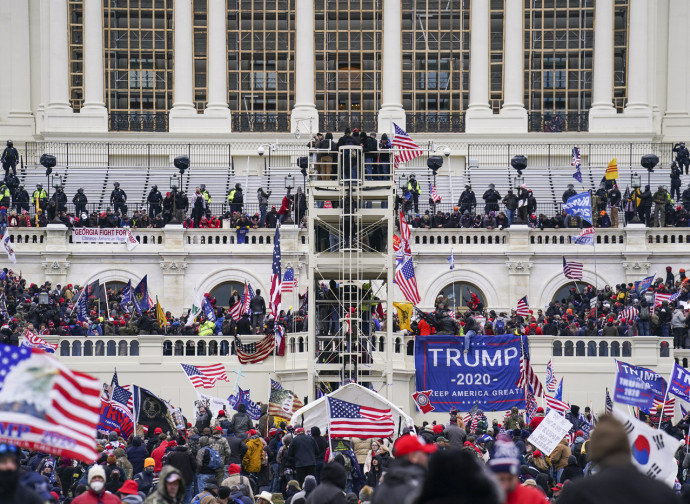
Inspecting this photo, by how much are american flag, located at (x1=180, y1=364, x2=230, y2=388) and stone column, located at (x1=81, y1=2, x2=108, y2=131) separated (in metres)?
32.7

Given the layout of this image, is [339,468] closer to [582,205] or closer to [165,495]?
[165,495]

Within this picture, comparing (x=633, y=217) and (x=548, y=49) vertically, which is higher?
(x=548, y=49)

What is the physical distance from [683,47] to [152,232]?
28763mm

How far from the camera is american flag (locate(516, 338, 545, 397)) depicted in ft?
118

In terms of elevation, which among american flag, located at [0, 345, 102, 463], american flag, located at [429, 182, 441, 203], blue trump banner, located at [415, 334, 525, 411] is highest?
american flag, located at [429, 182, 441, 203]

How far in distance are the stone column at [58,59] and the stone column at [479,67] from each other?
623 inches

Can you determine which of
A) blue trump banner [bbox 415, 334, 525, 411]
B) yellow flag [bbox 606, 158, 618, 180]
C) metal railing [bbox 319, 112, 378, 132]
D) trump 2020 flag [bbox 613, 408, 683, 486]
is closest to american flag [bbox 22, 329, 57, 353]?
blue trump banner [bbox 415, 334, 525, 411]

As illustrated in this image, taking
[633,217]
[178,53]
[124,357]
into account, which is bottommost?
[124,357]

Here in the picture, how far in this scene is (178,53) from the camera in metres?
68.4

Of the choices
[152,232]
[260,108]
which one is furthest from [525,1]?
[152,232]

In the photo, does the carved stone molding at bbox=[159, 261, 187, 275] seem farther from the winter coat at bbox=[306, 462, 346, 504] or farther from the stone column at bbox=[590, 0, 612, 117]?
the winter coat at bbox=[306, 462, 346, 504]

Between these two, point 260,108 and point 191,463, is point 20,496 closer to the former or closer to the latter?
point 191,463

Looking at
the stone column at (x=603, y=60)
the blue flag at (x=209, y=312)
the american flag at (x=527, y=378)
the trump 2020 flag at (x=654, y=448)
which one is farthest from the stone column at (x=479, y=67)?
the trump 2020 flag at (x=654, y=448)

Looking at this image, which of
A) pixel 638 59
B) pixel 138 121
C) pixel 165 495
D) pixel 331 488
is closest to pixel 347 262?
pixel 331 488
